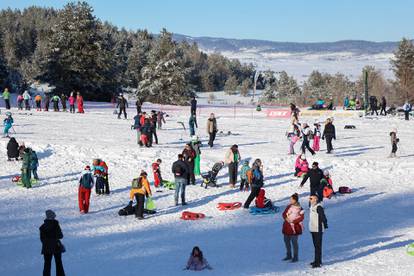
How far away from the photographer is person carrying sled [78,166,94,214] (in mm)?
16516

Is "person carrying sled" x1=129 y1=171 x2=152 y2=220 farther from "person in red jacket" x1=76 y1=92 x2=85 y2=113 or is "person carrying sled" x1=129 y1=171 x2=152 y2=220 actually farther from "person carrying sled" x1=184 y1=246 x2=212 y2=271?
"person in red jacket" x1=76 y1=92 x2=85 y2=113

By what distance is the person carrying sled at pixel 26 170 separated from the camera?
1930 centimetres

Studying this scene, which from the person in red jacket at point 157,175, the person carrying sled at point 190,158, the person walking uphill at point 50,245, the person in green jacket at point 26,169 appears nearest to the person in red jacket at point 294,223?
the person walking uphill at point 50,245

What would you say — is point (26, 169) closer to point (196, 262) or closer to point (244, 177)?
point (244, 177)

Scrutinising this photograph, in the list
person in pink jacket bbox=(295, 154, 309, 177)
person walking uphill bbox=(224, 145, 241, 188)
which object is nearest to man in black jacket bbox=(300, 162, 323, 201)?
person walking uphill bbox=(224, 145, 241, 188)

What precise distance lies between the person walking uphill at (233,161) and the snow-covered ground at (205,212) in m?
0.50

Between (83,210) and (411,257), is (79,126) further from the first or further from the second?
(411,257)

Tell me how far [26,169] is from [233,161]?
7010 mm

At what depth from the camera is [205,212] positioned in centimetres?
1706

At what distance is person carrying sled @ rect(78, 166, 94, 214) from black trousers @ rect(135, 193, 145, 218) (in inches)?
61.6

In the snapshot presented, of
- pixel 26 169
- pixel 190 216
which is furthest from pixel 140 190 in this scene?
pixel 26 169

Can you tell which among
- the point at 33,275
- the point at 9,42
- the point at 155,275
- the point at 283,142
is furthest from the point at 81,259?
the point at 9,42

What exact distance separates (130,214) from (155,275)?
549cm

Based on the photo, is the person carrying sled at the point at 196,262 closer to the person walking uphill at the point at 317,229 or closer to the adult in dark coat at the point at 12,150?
the person walking uphill at the point at 317,229
